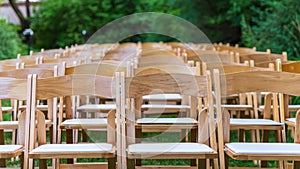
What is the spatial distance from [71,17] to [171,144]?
2104 centimetres

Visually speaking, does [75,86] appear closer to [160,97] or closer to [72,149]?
[72,149]

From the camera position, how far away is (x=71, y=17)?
24031 mm

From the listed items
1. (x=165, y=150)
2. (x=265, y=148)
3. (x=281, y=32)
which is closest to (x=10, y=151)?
(x=165, y=150)

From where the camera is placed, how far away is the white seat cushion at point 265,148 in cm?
325

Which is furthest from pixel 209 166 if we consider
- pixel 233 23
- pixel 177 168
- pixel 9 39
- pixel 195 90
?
pixel 233 23

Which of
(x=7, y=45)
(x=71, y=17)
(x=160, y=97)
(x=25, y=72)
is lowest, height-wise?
(x=160, y=97)

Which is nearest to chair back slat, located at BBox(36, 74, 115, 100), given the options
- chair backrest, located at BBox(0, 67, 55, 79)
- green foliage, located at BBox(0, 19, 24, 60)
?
chair backrest, located at BBox(0, 67, 55, 79)

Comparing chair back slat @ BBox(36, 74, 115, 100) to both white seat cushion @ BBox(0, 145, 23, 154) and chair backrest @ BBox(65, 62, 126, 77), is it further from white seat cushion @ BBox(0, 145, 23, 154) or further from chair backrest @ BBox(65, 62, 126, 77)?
chair backrest @ BBox(65, 62, 126, 77)

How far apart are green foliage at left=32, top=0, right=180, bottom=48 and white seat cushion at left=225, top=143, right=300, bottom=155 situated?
800 inches

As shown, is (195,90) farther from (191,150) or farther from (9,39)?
(9,39)

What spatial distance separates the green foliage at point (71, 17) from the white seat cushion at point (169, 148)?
20283mm

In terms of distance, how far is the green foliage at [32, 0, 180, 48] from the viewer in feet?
78.4

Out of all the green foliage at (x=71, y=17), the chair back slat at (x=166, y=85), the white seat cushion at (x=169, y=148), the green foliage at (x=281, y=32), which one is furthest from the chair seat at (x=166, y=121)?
the green foliage at (x=71, y=17)

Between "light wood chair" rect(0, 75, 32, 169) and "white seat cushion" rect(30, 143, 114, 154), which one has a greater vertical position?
"light wood chair" rect(0, 75, 32, 169)
